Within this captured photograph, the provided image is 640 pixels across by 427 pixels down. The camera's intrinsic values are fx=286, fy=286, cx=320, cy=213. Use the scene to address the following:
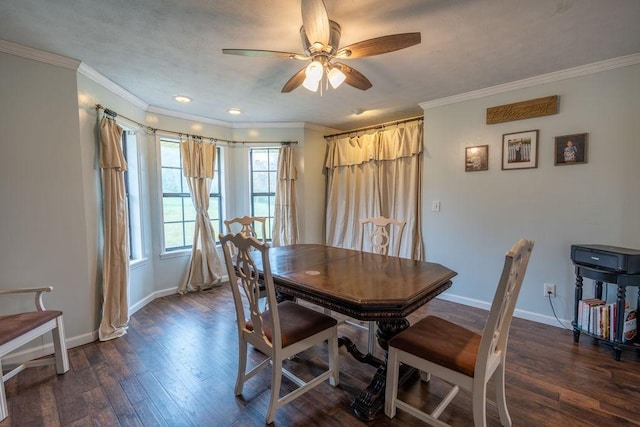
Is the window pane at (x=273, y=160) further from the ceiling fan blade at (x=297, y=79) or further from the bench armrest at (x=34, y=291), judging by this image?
the bench armrest at (x=34, y=291)

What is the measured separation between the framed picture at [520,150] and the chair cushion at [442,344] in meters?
2.02

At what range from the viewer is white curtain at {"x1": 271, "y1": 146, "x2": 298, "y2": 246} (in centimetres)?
415

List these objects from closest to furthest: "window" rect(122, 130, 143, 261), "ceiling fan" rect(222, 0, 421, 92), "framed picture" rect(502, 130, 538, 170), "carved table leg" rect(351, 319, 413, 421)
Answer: "ceiling fan" rect(222, 0, 421, 92) → "carved table leg" rect(351, 319, 413, 421) → "framed picture" rect(502, 130, 538, 170) → "window" rect(122, 130, 143, 261)

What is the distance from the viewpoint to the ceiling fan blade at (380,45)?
1553 millimetres

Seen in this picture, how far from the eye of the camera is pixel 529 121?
2.77 m

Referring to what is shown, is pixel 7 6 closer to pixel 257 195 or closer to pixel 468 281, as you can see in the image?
pixel 257 195

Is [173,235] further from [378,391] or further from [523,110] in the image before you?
[523,110]

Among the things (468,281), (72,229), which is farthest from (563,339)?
(72,229)

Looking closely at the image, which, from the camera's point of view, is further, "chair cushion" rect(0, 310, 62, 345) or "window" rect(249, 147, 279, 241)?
"window" rect(249, 147, 279, 241)

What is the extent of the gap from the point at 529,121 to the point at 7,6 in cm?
398

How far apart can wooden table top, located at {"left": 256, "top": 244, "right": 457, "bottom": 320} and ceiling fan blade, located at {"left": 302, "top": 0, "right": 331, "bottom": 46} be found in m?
1.38

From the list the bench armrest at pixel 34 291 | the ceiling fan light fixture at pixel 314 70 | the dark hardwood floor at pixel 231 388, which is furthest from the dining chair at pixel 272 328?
the bench armrest at pixel 34 291

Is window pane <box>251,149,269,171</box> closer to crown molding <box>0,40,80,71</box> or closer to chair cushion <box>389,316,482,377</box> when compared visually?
crown molding <box>0,40,80,71</box>

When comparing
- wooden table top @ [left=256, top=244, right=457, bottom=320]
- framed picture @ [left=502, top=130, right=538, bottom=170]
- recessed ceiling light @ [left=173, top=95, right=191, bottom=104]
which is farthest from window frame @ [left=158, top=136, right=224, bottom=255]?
framed picture @ [left=502, top=130, right=538, bottom=170]
